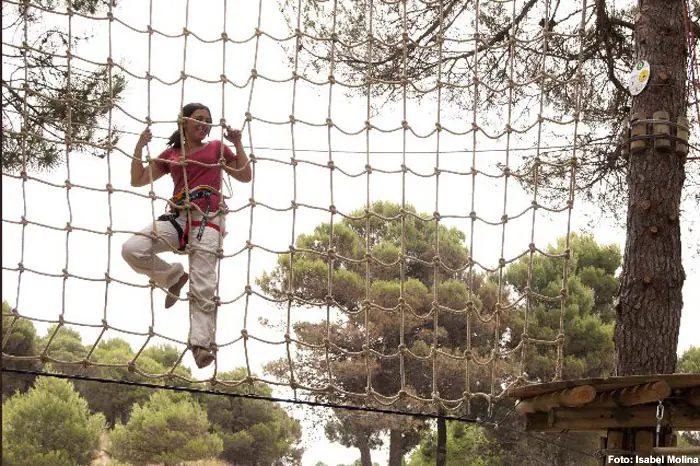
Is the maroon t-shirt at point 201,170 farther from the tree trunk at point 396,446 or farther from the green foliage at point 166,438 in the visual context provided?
the tree trunk at point 396,446

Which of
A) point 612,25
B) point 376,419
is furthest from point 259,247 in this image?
point 376,419

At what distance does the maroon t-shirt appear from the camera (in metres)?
3.15

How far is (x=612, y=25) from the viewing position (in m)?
4.99

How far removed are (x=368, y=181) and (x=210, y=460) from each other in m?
9.02

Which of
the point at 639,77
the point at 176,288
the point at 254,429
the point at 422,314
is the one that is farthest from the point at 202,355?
the point at 254,429

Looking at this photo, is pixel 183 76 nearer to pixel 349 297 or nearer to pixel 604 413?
pixel 604 413

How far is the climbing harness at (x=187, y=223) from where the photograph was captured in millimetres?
3102

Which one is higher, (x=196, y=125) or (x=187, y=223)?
(x=196, y=125)

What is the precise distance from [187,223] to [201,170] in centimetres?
19

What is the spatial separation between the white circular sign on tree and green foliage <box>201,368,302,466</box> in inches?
373

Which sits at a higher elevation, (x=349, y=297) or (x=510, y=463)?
(x=349, y=297)

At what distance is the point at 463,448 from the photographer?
1218 centimetres

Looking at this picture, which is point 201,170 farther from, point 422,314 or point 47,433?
point 47,433

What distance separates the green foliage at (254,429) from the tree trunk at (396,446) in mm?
1525
